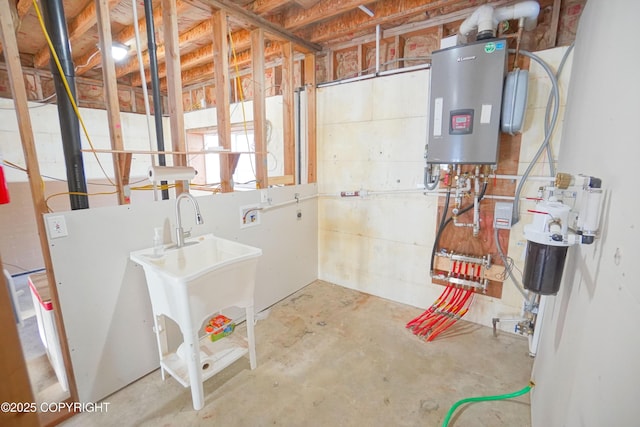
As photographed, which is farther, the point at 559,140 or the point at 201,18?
the point at 201,18

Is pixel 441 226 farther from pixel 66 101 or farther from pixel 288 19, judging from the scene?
pixel 66 101

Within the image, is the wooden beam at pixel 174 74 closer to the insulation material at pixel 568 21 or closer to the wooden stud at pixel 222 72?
the wooden stud at pixel 222 72

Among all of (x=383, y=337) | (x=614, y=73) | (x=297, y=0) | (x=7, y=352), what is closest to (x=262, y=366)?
(x=383, y=337)

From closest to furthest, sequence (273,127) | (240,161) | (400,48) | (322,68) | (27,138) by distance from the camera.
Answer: (27,138) → (400,48) → (322,68) → (273,127) → (240,161)

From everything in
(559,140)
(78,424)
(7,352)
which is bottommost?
(78,424)

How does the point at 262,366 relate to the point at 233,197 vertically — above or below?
below

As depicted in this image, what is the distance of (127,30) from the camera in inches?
110

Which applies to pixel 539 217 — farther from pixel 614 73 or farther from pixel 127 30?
pixel 127 30

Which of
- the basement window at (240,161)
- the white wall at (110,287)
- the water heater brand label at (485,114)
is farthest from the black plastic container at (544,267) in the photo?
the basement window at (240,161)

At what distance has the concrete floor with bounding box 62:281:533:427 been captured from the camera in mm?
1561

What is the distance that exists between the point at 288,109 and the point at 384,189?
123 cm

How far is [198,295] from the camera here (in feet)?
4.87

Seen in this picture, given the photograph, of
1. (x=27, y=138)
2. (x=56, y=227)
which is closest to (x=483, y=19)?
(x=27, y=138)

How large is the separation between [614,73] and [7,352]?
5.41ft
